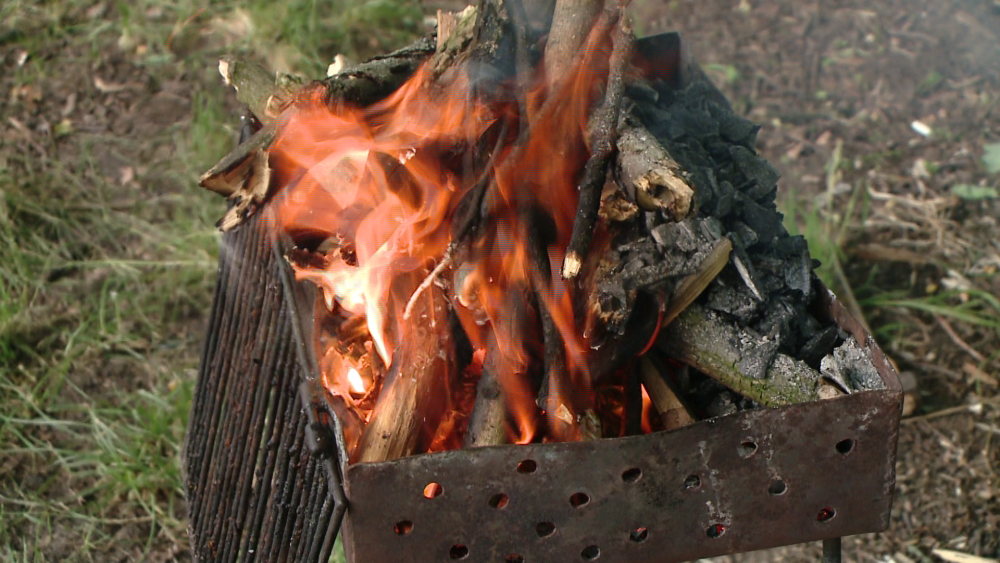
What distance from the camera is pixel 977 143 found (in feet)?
11.9

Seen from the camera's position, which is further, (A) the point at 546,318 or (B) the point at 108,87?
(B) the point at 108,87

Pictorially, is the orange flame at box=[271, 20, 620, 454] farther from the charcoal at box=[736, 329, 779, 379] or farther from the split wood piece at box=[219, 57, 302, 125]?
the charcoal at box=[736, 329, 779, 379]

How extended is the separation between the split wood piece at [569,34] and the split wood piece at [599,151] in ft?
0.22

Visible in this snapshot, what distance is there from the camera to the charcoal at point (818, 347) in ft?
5.95

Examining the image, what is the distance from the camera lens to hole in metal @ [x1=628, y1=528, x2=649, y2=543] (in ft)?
5.51

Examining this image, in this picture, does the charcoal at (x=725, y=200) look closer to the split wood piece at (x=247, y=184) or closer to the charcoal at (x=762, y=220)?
the charcoal at (x=762, y=220)

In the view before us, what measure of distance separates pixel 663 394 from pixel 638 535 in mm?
297

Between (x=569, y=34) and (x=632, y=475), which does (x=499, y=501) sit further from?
(x=569, y=34)

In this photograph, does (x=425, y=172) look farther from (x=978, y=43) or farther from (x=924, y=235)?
(x=978, y=43)

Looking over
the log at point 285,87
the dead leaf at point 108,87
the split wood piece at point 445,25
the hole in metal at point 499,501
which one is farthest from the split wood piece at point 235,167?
the dead leaf at point 108,87

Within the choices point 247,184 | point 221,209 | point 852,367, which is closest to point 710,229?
point 852,367

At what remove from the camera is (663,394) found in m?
1.84

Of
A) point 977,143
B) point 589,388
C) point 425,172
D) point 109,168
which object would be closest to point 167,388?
point 109,168

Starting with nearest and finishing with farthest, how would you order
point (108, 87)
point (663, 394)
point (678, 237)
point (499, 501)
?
point (499, 501) → point (678, 237) → point (663, 394) → point (108, 87)
